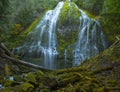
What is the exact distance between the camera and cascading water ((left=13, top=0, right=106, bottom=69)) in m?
21.0

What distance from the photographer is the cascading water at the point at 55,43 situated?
21.0 meters

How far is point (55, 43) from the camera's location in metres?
22.0

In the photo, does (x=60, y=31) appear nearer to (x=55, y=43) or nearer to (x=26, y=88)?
(x=55, y=43)

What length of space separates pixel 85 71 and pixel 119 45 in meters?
1.89

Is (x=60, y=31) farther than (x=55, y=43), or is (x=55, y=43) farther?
(x=60, y=31)

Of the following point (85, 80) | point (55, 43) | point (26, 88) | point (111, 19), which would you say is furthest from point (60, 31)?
point (26, 88)

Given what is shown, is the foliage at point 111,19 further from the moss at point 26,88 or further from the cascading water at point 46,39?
the moss at point 26,88

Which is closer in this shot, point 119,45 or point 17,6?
point 119,45

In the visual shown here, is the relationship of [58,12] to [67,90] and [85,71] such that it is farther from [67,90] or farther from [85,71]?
[67,90]

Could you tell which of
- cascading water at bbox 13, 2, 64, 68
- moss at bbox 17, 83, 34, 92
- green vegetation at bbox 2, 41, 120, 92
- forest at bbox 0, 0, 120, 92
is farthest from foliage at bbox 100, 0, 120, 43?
moss at bbox 17, 83, 34, 92

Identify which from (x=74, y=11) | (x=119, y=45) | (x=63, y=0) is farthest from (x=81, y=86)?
(x=63, y=0)

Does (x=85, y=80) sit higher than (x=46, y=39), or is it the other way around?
(x=46, y=39)

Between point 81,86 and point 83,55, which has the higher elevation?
point 83,55

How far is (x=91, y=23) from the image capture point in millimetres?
22094
